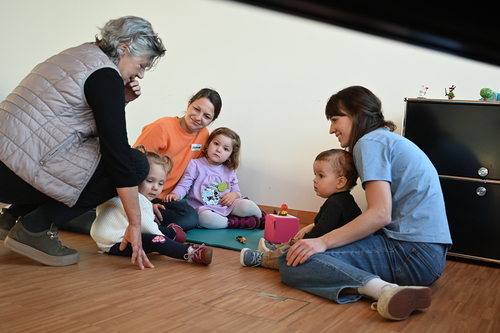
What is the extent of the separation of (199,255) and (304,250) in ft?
1.44

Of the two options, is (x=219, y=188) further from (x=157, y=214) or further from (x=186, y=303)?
(x=186, y=303)

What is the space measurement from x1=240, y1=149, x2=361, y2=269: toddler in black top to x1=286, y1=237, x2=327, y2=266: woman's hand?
0.55 ft

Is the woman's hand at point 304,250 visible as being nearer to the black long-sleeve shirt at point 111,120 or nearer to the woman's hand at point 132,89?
the black long-sleeve shirt at point 111,120

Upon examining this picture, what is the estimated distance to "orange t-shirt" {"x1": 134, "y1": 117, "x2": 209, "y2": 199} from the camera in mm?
2730

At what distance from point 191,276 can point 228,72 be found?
2098 mm

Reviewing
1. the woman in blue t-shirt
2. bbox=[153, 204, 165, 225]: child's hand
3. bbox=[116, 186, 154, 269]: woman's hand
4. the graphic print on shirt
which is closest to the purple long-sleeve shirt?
the graphic print on shirt

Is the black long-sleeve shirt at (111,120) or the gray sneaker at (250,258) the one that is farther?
the gray sneaker at (250,258)

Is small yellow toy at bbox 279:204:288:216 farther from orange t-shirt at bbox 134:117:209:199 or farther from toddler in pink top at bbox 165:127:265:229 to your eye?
Result: orange t-shirt at bbox 134:117:209:199

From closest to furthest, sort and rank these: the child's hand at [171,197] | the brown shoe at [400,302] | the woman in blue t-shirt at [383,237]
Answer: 1. the brown shoe at [400,302]
2. the woman in blue t-shirt at [383,237]
3. the child's hand at [171,197]

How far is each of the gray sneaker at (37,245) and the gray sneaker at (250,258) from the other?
61cm

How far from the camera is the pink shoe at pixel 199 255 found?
175 cm

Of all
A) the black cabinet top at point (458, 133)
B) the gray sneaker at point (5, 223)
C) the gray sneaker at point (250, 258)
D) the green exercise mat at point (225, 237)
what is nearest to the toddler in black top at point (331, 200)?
the gray sneaker at point (250, 258)

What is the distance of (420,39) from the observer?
24 cm

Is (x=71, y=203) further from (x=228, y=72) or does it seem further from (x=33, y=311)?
(x=228, y=72)
